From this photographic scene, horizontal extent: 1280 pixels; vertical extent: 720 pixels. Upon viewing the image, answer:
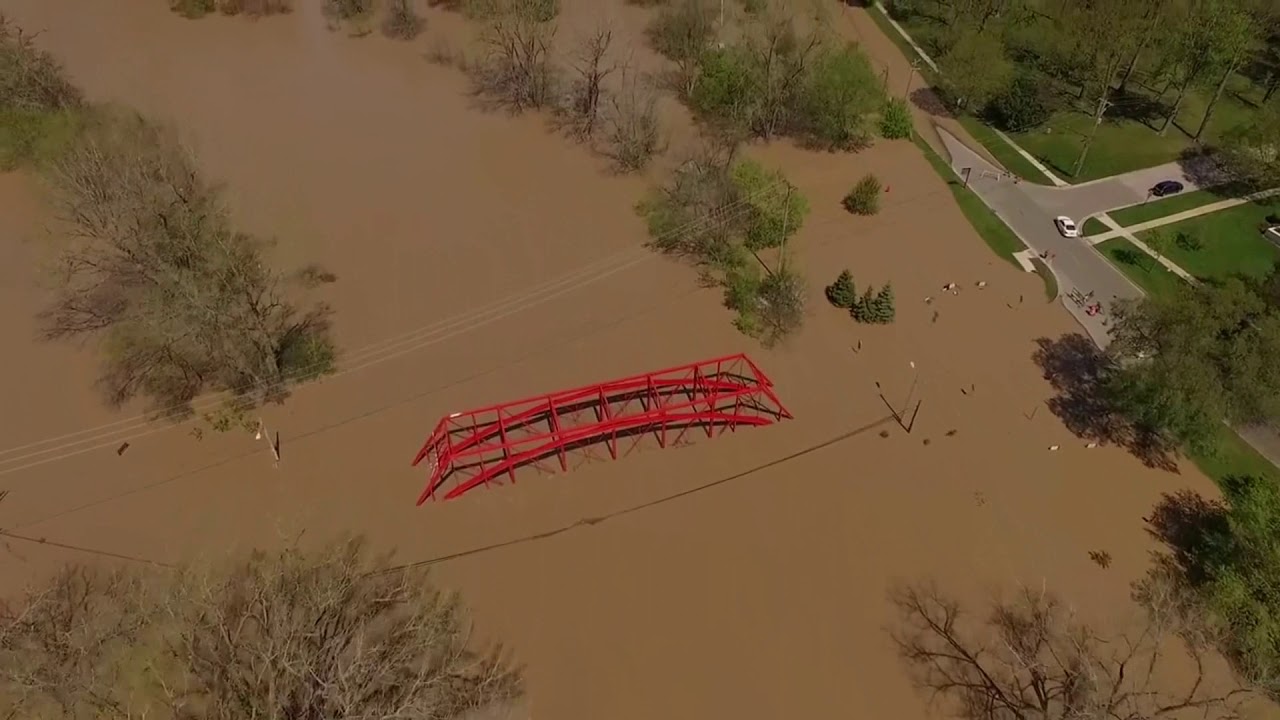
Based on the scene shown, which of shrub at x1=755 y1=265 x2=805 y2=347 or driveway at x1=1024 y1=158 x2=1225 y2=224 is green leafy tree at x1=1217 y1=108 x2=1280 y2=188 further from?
shrub at x1=755 y1=265 x2=805 y2=347

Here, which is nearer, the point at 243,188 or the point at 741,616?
the point at 741,616

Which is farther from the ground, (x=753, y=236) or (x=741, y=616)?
(x=753, y=236)

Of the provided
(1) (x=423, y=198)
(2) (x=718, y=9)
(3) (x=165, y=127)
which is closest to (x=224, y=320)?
(1) (x=423, y=198)

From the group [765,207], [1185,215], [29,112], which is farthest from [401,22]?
[1185,215]

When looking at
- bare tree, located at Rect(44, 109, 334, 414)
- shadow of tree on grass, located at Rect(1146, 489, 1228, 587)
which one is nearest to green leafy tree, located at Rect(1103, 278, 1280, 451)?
shadow of tree on grass, located at Rect(1146, 489, 1228, 587)

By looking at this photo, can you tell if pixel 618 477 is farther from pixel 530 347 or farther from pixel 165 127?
pixel 165 127
